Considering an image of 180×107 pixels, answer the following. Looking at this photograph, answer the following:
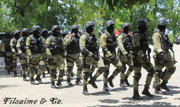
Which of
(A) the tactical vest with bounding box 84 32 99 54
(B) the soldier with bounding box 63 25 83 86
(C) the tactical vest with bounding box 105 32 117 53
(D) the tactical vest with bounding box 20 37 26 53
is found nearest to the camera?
(A) the tactical vest with bounding box 84 32 99 54

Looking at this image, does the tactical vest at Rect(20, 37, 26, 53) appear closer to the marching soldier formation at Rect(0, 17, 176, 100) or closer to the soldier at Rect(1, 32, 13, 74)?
the marching soldier formation at Rect(0, 17, 176, 100)

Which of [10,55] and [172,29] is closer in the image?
[10,55]

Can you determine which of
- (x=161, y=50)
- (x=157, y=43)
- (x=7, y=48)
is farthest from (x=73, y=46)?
(x=7, y=48)

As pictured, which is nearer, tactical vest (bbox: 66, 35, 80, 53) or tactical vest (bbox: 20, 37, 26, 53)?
tactical vest (bbox: 66, 35, 80, 53)

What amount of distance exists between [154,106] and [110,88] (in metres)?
2.54

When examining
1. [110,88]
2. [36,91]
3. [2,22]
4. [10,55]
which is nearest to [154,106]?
[110,88]

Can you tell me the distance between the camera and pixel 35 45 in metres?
9.80

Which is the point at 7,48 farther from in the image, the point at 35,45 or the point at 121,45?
the point at 121,45

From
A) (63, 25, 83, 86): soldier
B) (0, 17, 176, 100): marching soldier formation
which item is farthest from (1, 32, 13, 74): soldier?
(63, 25, 83, 86): soldier

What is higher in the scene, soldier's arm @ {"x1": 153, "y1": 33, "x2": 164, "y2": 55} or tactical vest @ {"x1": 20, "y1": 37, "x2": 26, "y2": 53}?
tactical vest @ {"x1": 20, "y1": 37, "x2": 26, "y2": 53}

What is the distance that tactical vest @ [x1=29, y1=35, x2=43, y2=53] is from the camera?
9766 millimetres

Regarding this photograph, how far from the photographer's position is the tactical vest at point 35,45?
9766 millimetres

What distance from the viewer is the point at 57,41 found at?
9055mm

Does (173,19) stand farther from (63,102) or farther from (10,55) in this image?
(63,102)
